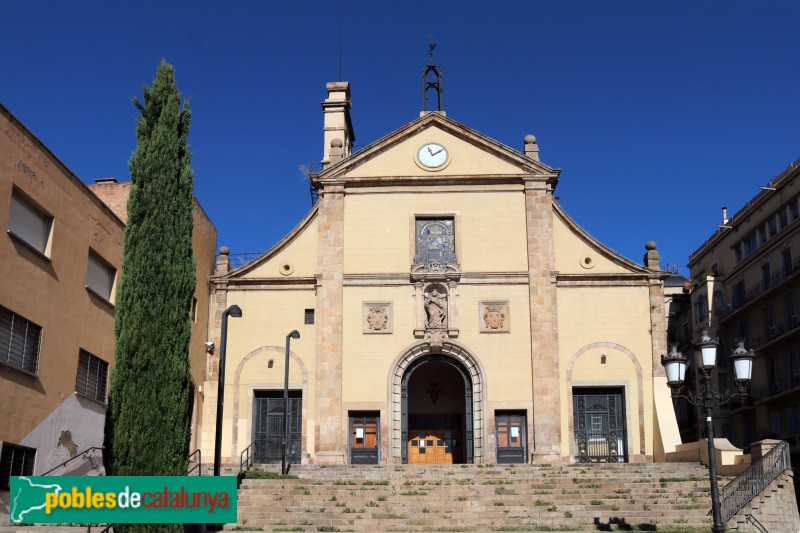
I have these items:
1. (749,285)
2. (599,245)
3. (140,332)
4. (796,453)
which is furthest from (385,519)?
(749,285)

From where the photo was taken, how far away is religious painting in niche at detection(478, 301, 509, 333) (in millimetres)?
31250

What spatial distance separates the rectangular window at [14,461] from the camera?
19.4m

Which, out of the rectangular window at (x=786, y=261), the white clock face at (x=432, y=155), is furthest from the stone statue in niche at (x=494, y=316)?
the rectangular window at (x=786, y=261)

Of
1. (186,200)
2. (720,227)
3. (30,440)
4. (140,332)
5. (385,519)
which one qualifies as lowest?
(385,519)

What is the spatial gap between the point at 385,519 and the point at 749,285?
97.1 ft

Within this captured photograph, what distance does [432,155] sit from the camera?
33156mm

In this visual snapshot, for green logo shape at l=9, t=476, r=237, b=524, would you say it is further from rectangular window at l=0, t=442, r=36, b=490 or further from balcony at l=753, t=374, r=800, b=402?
balcony at l=753, t=374, r=800, b=402

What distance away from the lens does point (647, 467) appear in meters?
27.5

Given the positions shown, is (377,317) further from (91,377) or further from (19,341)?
(19,341)

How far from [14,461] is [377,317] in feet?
45.9

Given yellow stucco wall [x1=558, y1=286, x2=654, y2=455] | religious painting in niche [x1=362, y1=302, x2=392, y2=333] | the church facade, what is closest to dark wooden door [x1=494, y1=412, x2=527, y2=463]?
the church facade

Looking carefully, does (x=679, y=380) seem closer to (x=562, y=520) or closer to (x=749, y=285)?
(x=562, y=520)

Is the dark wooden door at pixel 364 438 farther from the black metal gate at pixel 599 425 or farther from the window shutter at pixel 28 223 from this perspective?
the window shutter at pixel 28 223

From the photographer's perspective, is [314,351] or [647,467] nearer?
[647,467]
